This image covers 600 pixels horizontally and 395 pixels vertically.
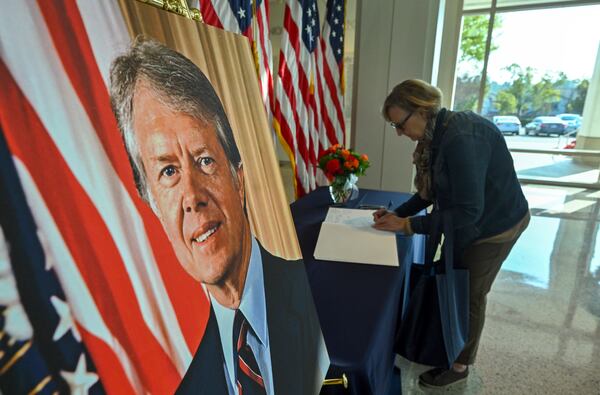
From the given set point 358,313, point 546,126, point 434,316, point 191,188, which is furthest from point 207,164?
point 546,126

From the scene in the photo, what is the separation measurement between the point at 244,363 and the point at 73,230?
327mm

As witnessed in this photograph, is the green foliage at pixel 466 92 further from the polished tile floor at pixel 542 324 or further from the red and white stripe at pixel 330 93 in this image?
the red and white stripe at pixel 330 93

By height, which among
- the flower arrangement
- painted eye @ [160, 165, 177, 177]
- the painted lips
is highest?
painted eye @ [160, 165, 177, 177]

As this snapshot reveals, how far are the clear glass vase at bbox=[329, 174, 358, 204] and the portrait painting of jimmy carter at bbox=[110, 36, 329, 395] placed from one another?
128 centimetres

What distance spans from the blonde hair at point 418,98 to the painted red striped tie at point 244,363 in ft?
3.22

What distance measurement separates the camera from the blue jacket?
110 cm

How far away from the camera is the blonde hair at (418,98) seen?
119cm

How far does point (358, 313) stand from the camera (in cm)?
94

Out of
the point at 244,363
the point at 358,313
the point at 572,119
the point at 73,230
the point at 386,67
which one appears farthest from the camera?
the point at 572,119

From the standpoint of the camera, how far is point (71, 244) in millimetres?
299

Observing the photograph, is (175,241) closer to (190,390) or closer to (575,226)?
(190,390)

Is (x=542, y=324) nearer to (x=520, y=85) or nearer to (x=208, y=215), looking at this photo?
(x=208, y=215)

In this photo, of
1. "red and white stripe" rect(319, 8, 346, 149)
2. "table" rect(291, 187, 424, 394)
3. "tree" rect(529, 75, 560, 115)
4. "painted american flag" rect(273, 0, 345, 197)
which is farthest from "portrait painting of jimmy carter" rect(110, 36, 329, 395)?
"tree" rect(529, 75, 560, 115)

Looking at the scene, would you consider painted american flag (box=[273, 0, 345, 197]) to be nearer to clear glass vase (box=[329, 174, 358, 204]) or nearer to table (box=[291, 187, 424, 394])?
clear glass vase (box=[329, 174, 358, 204])
